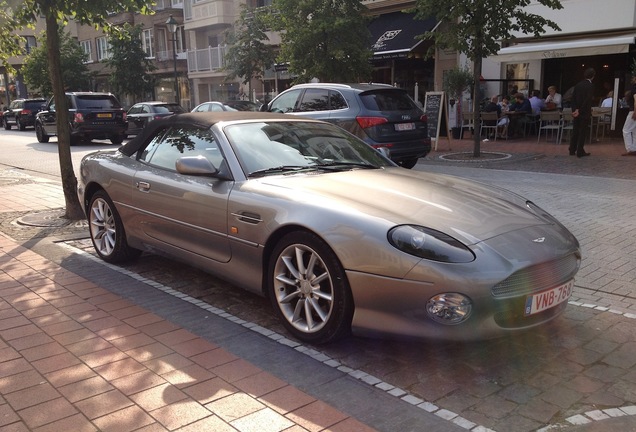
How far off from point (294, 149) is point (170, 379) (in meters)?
2.04

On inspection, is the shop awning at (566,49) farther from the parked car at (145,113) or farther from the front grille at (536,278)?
the front grille at (536,278)

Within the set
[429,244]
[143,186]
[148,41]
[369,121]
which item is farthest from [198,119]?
[148,41]

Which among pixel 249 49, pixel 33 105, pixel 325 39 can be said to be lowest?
pixel 33 105

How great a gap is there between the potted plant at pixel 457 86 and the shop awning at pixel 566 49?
1044mm

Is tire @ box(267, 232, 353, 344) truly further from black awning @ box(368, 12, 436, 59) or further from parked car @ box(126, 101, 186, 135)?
parked car @ box(126, 101, 186, 135)

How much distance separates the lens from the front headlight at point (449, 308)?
315cm

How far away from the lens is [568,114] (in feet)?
51.1

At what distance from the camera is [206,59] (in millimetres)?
35719

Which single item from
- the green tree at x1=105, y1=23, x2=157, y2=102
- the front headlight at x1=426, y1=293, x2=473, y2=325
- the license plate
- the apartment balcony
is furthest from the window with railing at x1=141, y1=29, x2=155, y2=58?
the front headlight at x1=426, y1=293, x2=473, y2=325

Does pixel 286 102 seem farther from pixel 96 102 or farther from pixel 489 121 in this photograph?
pixel 96 102

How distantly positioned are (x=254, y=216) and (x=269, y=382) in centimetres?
114

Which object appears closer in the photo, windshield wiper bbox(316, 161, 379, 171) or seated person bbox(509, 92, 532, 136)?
windshield wiper bbox(316, 161, 379, 171)

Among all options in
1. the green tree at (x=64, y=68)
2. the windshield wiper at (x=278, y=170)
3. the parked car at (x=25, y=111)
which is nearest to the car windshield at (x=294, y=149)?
the windshield wiper at (x=278, y=170)

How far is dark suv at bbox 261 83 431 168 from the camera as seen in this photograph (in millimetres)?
10578
